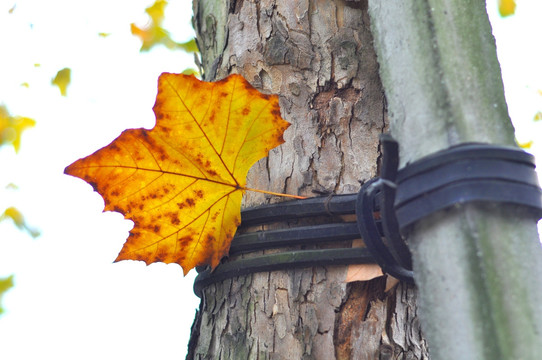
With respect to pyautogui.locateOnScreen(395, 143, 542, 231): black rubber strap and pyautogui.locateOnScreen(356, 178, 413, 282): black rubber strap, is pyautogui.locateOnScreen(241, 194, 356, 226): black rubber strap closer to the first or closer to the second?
pyautogui.locateOnScreen(356, 178, 413, 282): black rubber strap

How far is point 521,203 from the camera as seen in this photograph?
2.35 feet

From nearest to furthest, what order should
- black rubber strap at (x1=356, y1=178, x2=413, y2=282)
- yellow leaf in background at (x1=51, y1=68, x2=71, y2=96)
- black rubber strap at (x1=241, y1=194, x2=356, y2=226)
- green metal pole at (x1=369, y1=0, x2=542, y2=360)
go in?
1. green metal pole at (x1=369, y1=0, x2=542, y2=360)
2. black rubber strap at (x1=356, y1=178, x2=413, y2=282)
3. black rubber strap at (x1=241, y1=194, x2=356, y2=226)
4. yellow leaf in background at (x1=51, y1=68, x2=71, y2=96)

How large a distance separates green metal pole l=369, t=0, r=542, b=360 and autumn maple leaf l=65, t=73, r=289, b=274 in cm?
33

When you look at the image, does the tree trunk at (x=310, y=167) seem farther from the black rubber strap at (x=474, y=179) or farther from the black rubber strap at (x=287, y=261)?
the black rubber strap at (x=474, y=179)

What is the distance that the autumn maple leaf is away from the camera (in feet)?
3.61

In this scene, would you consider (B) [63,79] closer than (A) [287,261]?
No

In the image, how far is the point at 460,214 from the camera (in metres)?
0.71

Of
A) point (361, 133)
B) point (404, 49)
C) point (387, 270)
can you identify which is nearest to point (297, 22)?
point (361, 133)

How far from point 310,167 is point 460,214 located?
1.57 feet

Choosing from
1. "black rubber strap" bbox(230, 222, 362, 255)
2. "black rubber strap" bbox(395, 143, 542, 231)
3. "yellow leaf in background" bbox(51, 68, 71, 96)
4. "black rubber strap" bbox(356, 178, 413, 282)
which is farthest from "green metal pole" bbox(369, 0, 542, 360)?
"yellow leaf in background" bbox(51, 68, 71, 96)

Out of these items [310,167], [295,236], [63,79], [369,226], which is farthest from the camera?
[63,79]

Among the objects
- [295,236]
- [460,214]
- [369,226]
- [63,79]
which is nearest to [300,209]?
[295,236]

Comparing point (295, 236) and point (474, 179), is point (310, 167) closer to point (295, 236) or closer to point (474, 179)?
point (295, 236)

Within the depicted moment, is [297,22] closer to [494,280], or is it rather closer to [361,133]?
[361,133]
